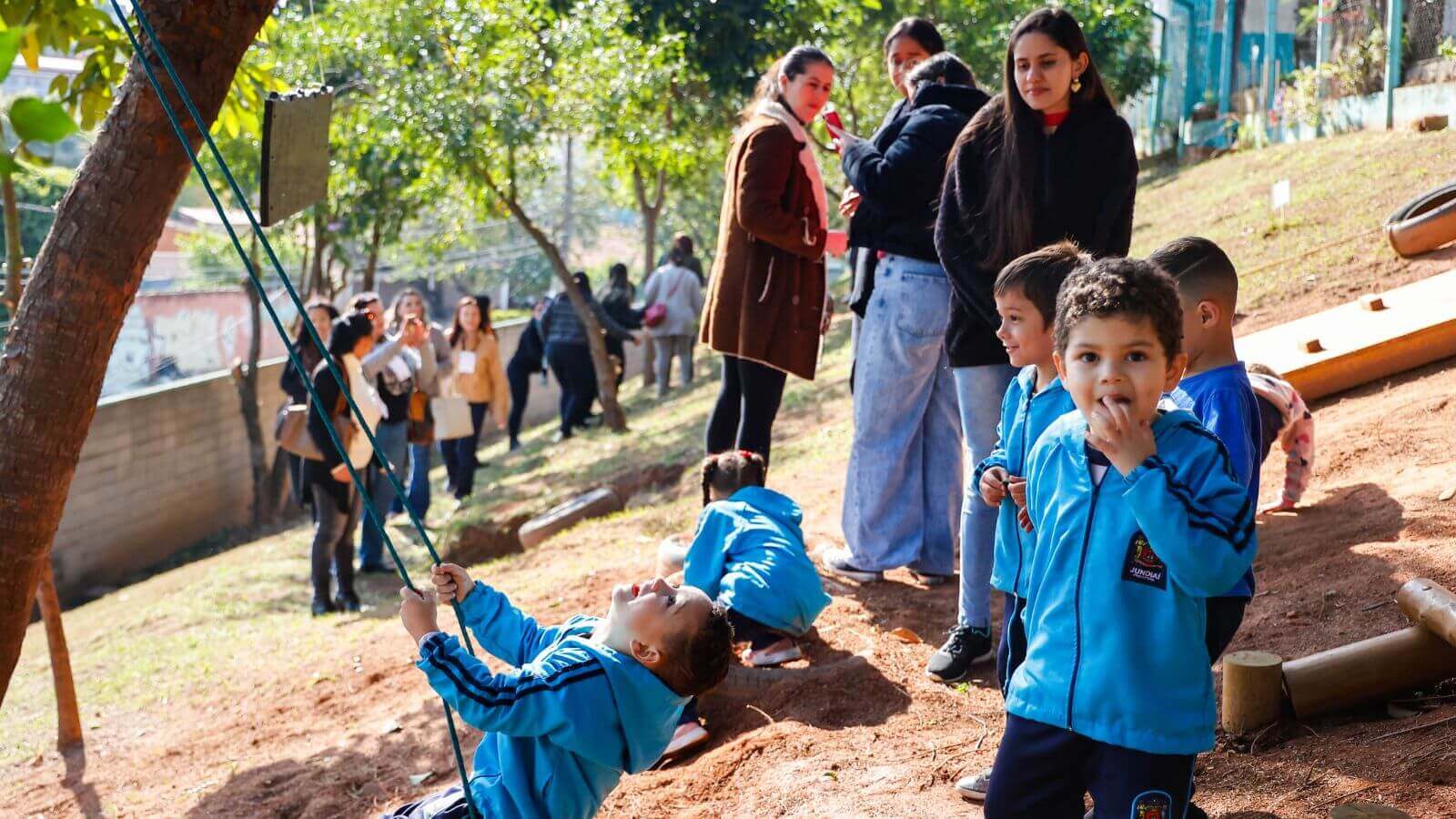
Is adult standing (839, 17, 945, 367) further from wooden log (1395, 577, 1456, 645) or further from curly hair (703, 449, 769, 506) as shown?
wooden log (1395, 577, 1456, 645)

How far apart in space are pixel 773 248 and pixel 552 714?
2751 millimetres

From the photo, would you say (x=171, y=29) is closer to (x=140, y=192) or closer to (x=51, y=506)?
(x=140, y=192)

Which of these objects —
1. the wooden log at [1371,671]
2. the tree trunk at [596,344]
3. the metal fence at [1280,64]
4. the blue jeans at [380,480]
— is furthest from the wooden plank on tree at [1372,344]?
the tree trunk at [596,344]

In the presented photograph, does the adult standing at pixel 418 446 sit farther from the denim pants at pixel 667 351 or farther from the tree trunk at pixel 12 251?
the denim pants at pixel 667 351

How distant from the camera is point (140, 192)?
3943 millimetres

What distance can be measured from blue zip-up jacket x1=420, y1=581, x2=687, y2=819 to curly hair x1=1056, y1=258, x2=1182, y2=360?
1.14m

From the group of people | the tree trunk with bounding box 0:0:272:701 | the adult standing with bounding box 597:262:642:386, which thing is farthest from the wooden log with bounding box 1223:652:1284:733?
the adult standing with bounding box 597:262:642:386

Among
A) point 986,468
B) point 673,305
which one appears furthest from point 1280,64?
point 986,468

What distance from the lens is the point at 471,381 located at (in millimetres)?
11805

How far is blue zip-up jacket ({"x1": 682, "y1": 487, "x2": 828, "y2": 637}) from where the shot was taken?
438cm

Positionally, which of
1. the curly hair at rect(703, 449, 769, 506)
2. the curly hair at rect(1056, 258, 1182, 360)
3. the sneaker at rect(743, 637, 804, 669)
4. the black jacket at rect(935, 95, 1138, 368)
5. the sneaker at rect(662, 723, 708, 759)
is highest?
the black jacket at rect(935, 95, 1138, 368)

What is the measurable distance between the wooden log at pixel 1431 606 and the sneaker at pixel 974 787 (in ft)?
3.68

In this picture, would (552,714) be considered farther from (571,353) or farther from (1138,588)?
(571,353)

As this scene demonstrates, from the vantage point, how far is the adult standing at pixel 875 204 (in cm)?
460
